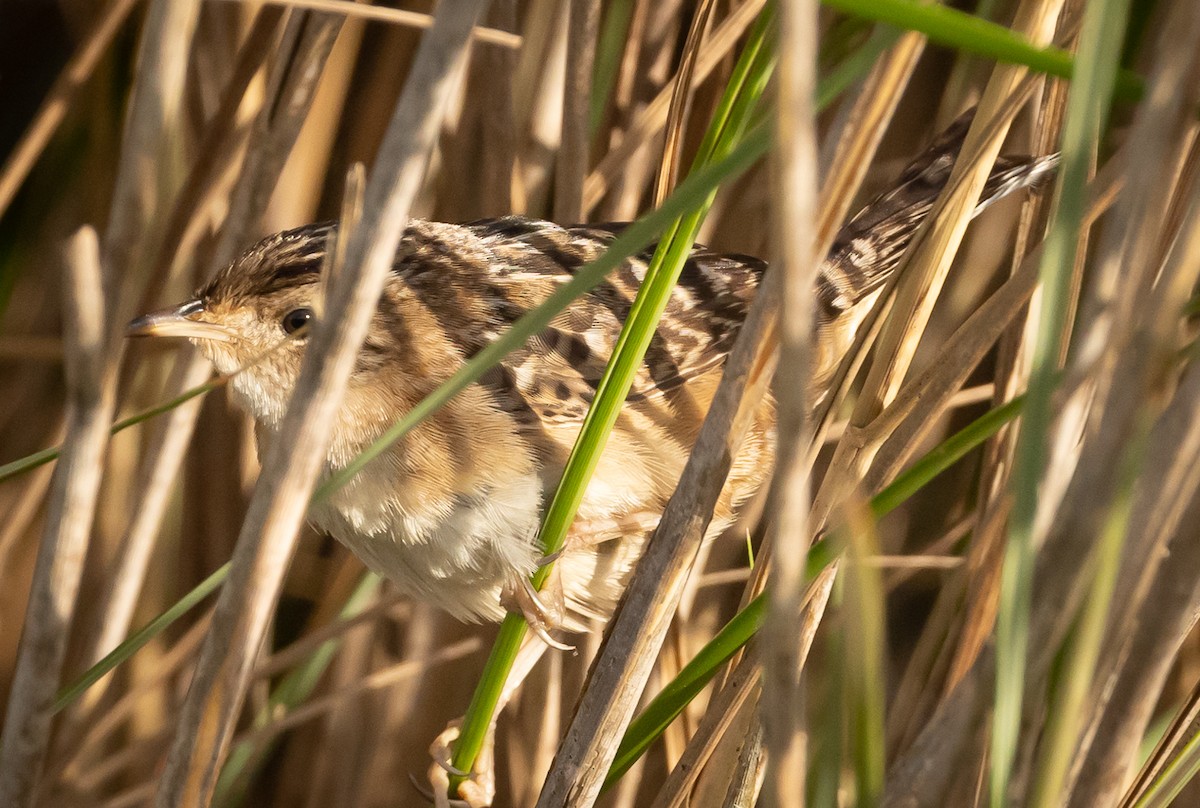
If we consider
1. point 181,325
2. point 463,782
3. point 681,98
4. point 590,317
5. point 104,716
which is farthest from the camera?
point 104,716

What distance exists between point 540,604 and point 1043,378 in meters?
1.08

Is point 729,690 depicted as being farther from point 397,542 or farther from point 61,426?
point 61,426

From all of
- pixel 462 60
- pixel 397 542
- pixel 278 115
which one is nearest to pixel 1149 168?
pixel 462 60

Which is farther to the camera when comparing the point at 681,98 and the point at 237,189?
the point at 237,189

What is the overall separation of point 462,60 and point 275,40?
1.41 m

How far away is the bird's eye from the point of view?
6.75 ft

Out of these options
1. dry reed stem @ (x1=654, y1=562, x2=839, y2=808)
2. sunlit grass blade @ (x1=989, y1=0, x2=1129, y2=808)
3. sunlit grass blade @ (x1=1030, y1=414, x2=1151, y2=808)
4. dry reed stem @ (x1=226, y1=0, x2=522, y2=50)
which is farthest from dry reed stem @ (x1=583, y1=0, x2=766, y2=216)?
sunlit grass blade @ (x1=1030, y1=414, x2=1151, y2=808)

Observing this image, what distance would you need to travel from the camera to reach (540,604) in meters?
1.91

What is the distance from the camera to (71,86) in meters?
2.39

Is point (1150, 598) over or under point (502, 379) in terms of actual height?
over

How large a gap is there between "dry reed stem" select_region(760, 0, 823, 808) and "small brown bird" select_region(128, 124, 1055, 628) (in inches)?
33.6

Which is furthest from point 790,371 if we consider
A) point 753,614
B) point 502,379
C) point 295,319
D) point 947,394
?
point 295,319

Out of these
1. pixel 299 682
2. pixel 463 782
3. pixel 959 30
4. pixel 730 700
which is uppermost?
pixel 959 30

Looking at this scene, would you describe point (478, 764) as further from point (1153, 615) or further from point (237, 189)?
point (1153, 615)
